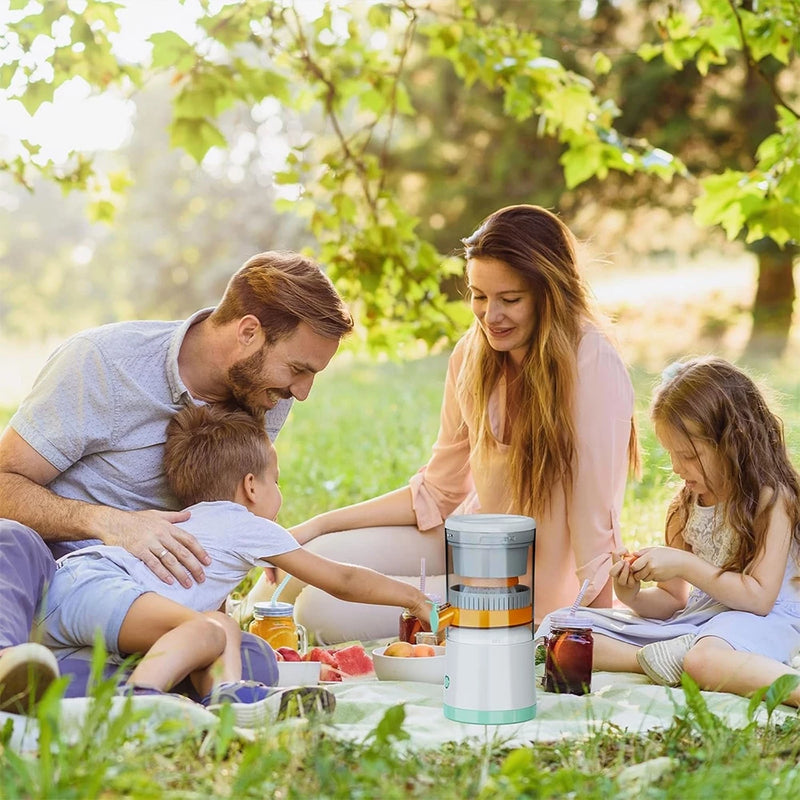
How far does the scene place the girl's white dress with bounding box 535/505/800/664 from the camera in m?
3.25

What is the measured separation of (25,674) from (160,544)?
0.78 metres

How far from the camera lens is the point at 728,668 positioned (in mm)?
3107

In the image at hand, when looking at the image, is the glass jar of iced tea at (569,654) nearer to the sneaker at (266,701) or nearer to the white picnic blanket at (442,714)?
the white picnic blanket at (442,714)

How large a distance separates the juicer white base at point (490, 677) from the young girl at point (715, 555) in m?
0.65

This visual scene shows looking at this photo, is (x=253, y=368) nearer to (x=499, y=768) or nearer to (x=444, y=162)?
(x=499, y=768)

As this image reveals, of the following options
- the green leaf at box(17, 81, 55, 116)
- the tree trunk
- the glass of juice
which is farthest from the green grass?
the tree trunk

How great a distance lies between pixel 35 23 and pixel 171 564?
9.10 feet

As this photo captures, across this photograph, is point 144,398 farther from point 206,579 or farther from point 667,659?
point 667,659

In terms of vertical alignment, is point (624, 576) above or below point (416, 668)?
above

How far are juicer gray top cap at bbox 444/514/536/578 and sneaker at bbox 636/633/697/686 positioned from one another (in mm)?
695

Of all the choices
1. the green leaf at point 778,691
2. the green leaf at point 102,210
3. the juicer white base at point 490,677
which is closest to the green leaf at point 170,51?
the green leaf at point 102,210

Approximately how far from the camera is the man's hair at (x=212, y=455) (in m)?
3.35

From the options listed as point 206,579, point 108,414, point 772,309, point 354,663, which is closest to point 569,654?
point 354,663

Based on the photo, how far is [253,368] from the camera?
357cm
